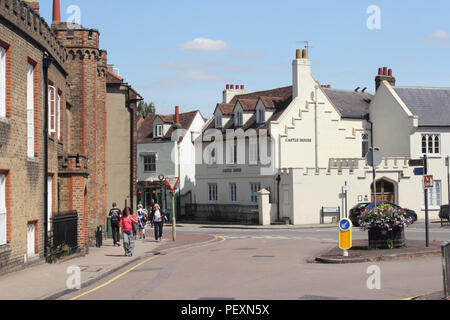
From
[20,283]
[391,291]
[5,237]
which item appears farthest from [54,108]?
[391,291]

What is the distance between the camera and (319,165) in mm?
49500

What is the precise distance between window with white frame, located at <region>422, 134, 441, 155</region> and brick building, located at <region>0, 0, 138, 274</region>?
28123mm

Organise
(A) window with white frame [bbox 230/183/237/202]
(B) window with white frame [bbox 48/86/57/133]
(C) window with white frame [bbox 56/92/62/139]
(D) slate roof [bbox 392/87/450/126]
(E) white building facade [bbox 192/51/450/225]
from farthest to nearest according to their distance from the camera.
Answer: (A) window with white frame [bbox 230/183/237/202] → (D) slate roof [bbox 392/87/450/126] → (E) white building facade [bbox 192/51/450/225] → (C) window with white frame [bbox 56/92/62/139] → (B) window with white frame [bbox 48/86/57/133]

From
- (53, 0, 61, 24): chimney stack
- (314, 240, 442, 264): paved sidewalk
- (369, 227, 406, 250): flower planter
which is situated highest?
(53, 0, 61, 24): chimney stack

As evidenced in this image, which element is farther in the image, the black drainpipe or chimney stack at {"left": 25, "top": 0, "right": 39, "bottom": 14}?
chimney stack at {"left": 25, "top": 0, "right": 39, "bottom": 14}

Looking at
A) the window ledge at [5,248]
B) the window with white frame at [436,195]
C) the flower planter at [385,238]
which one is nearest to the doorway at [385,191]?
the window with white frame at [436,195]

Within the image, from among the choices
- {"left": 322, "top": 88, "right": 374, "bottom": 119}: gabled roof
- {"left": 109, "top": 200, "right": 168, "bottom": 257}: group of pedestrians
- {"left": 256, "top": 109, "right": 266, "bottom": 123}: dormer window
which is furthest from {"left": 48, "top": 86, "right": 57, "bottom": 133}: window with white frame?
{"left": 322, "top": 88, "right": 374, "bottom": 119}: gabled roof

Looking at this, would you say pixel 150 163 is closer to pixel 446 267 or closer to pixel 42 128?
pixel 42 128

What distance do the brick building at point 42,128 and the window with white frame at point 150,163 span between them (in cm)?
3318

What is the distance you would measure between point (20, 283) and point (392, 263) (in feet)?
31.9

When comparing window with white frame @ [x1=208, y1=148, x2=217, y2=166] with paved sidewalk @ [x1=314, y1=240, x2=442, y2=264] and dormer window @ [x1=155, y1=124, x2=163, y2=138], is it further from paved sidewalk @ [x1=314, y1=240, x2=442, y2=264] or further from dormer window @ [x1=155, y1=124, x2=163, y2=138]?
paved sidewalk @ [x1=314, y1=240, x2=442, y2=264]

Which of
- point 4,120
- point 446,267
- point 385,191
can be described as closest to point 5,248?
point 4,120

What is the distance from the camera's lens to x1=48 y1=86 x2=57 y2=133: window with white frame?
872 inches

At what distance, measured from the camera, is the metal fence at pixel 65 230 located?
829 inches
